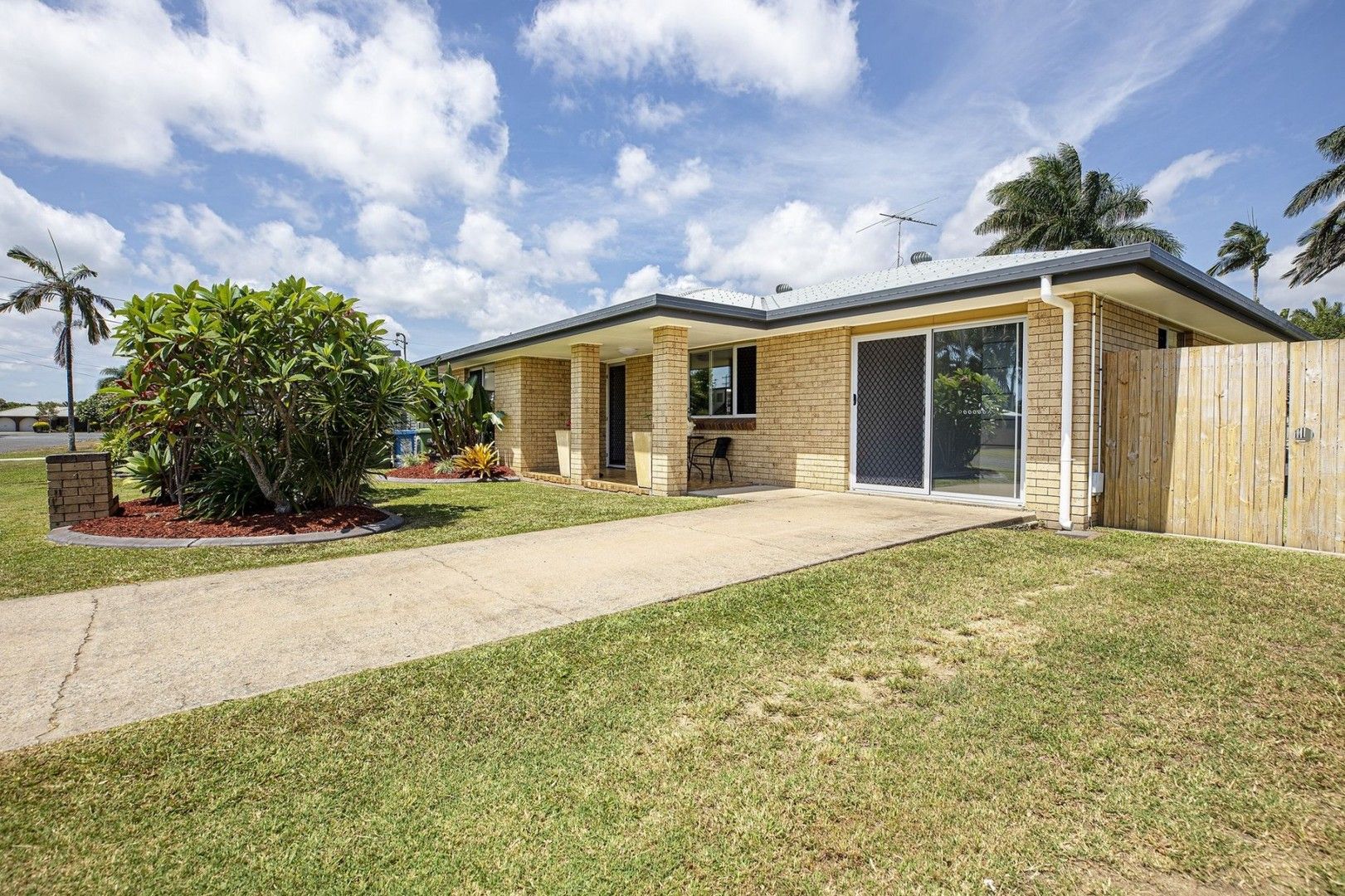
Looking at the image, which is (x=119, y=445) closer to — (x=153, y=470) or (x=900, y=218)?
(x=153, y=470)

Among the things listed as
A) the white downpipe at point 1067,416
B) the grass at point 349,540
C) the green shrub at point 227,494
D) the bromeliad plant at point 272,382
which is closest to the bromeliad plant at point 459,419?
the grass at point 349,540

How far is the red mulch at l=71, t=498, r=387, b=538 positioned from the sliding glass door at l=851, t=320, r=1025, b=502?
23.4ft

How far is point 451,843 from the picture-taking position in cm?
195

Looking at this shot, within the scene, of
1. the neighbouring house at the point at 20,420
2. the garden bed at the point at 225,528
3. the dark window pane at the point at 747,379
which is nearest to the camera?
the garden bed at the point at 225,528

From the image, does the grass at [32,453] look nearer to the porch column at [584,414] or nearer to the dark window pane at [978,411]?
the porch column at [584,414]

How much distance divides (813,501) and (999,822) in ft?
23.0

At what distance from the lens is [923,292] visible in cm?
780

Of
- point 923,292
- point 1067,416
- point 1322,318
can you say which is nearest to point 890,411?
point 923,292

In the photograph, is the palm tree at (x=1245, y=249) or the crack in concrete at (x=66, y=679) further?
the palm tree at (x=1245, y=249)

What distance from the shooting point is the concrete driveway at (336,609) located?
3.01m

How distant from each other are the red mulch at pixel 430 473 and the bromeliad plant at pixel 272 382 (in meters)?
5.32

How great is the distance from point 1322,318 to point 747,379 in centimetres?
5273

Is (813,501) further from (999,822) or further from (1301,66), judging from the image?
(1301,66)

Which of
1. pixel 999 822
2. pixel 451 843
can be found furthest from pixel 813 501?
pixel 451 843
